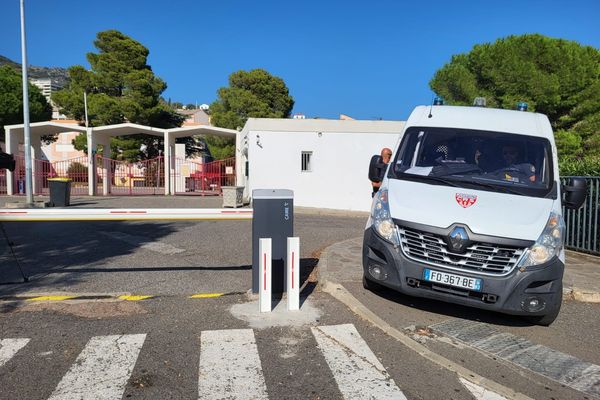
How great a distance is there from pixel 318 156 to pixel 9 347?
16.2 metres

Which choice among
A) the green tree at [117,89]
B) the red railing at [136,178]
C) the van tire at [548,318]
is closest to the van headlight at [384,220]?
the van tire at [548,318]

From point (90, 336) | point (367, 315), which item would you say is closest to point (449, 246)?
point (367, 315)

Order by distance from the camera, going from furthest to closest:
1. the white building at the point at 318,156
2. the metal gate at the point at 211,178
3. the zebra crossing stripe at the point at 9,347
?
the metal gate at the point at 211,178
the white building at the point at 318,156
the zebra crossing stripe at the point at 9,347

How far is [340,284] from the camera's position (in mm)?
6148

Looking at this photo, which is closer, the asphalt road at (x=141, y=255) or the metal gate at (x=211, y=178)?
the asphalt road at (x=141, y=255)

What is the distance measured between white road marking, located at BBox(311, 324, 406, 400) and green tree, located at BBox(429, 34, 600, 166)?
63.0ft

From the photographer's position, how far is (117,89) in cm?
3744

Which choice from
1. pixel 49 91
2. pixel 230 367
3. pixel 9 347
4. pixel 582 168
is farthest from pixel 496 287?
pixel 49 91

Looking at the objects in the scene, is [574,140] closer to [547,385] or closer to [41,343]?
[547,385]

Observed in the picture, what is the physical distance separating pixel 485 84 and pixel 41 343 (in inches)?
899

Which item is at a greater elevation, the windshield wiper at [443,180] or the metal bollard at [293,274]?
the windshield wiper at [443,180]

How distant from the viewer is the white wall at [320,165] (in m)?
19.7

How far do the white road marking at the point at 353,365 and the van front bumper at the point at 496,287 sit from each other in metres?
0.75

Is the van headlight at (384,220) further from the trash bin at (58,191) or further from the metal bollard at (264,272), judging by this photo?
the trash bin at (58,191)
